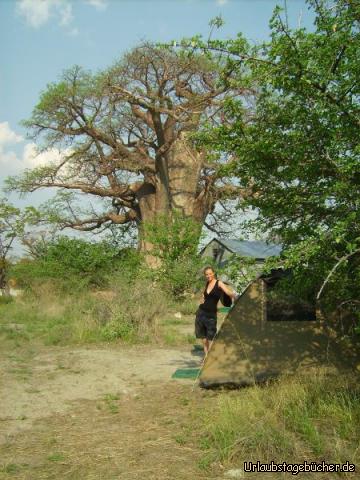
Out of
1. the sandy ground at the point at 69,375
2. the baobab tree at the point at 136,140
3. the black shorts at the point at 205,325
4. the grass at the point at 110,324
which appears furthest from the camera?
the baobab tree at the point at 136,140

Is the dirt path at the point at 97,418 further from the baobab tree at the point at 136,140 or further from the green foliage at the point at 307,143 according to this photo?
the baobab tree at the point at 136,140

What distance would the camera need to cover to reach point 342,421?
459cm

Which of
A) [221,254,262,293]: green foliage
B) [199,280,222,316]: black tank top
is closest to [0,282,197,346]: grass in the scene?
[199,280,222,316]: black tank top

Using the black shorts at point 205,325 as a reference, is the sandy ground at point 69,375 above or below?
below

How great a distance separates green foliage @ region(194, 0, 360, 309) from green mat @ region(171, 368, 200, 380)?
2.98m

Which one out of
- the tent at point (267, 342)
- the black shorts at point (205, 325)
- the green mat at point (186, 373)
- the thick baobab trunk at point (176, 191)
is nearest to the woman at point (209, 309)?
the black shorts at point (205, 325)

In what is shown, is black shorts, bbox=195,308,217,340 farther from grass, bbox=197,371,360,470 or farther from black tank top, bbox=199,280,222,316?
grass, bbox=197,371,360,470

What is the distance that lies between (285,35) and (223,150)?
1329 millimetres

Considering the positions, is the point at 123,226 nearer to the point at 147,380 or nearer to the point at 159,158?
the point at 159,158

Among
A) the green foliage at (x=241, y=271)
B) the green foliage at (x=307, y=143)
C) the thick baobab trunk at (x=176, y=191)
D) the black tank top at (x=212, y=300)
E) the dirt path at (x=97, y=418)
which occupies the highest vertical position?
the thick baobab trunk at (x=176, y=191)

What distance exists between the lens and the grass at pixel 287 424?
4.19 metres

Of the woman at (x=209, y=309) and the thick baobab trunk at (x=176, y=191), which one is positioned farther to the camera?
the thick baobab trunk at (x=176, y=191)

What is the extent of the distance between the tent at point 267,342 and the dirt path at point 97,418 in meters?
0.51

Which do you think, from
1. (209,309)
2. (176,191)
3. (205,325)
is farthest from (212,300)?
(176,191)
